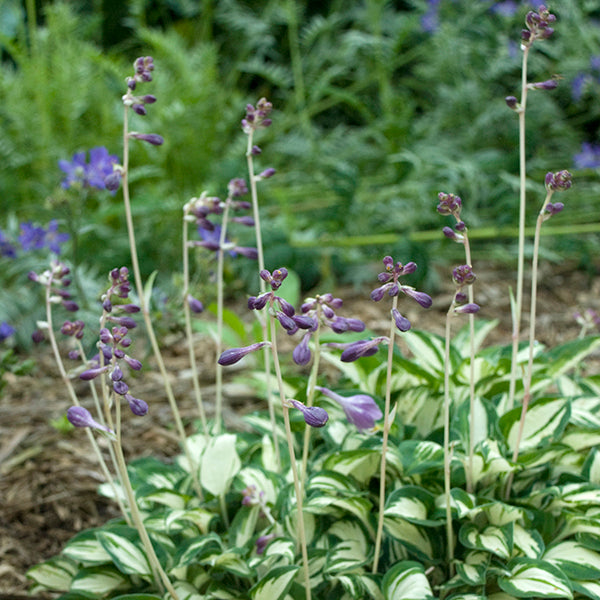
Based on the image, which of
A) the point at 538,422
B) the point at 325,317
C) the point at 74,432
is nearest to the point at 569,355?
the point at 538,422

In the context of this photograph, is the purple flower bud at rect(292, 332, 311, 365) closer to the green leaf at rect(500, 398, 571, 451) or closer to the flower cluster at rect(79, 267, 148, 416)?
the flower cluster at rect(79, 267, 148, 416)

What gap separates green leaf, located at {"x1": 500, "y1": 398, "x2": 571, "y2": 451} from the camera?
153cm

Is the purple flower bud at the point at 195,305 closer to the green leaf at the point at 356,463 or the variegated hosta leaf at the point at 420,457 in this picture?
the green leaf at the point at 356,463

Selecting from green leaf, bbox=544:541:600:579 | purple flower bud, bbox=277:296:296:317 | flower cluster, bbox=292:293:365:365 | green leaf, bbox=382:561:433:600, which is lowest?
green leaf, bbox=544:541:600:579

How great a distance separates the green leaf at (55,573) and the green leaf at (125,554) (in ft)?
0.52

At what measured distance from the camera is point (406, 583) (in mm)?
1286

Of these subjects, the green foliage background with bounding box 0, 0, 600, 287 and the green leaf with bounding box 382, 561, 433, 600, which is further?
the green foliage background with bounding box 0, 0, 600, 287

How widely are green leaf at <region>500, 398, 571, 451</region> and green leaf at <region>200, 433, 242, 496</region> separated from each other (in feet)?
1.91

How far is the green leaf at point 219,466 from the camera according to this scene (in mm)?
1545

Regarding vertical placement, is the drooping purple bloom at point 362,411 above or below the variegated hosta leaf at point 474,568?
above

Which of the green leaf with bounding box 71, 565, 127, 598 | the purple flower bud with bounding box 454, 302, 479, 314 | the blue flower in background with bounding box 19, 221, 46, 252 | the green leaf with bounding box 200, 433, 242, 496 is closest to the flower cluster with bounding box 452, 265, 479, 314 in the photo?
the purple flower bud with bounding box 454, 302, 479, 314

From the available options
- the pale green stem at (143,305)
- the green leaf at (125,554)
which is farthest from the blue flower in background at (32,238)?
the green leaf at (125,554)

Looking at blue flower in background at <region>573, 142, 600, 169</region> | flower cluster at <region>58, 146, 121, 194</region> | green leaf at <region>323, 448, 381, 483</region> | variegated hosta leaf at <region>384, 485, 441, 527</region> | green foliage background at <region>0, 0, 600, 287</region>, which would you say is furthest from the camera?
blue flower in background at <region>573, 142, 600, 169</region>

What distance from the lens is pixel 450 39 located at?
Answer: 11.7 feet
